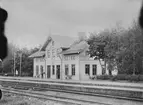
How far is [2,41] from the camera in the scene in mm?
1078

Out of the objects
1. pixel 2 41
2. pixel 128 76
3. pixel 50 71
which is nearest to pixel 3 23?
pixel 2 41

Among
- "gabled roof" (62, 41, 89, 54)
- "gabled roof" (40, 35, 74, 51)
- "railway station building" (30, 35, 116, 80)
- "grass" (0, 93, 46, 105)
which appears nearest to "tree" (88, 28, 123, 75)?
"gabled roof" (62, 41, 89, 54)

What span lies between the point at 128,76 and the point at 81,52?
9145 mm

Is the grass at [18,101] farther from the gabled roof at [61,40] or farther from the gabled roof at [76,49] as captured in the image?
the gabled roof at [61,40]

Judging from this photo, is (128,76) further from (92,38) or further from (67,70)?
(67,70)

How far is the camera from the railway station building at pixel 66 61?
28.2 metres

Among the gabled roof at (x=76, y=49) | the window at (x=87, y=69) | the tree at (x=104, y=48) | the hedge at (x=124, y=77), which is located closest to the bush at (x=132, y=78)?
the hedge at (x=124, y=77)

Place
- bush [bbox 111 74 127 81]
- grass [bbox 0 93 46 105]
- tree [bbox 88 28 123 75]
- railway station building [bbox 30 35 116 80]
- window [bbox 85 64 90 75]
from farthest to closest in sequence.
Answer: window [bbox 85 64 90 75] → railway station building [bbox 30 35 116 80] → tree [bbox 88 28 123 75] → bush [bbox 111 74 127 81] → grass [bbox 0 93 46 105]

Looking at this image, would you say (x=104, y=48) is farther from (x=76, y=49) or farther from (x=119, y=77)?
(x=76, y=49)

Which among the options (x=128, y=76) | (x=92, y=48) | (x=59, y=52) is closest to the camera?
(x=128, y=76)

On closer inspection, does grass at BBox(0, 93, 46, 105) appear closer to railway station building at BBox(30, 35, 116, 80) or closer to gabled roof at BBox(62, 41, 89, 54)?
railway station building at BBox(30, 35, 116, 80)

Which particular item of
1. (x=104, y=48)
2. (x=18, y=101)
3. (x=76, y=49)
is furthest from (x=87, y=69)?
(x=18, y=101)

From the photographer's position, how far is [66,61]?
30.3m

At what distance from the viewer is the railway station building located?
28.2 meters
